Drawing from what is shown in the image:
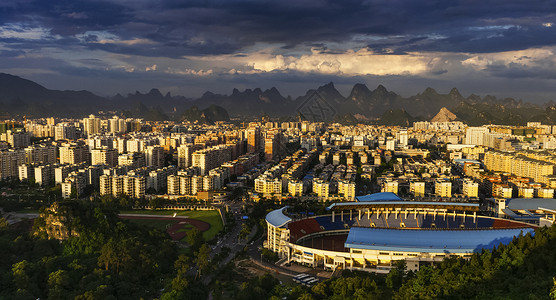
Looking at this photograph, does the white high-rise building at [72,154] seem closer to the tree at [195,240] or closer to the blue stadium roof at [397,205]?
the tree at [195,240]

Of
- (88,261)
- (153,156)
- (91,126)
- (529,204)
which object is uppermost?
(91,126)

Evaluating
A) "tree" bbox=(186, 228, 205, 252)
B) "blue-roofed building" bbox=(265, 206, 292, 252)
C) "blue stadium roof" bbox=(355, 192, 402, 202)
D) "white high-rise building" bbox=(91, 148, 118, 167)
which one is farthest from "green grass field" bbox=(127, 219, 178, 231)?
"white high-rise building" bbox=(91, 148, 118, 167)

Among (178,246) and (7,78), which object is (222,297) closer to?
(178,246)

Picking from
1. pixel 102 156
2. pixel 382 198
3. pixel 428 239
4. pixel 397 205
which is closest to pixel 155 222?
pixel 382 198

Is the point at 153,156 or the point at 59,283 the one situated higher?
the point at 153,156

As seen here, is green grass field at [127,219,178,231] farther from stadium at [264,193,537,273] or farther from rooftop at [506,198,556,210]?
rooftop at [506,198,556,210]

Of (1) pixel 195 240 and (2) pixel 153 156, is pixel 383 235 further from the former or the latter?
(2) pixel 153 156

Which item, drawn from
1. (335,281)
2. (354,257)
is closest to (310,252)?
(354,257)
